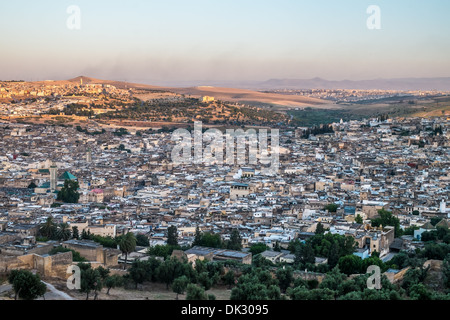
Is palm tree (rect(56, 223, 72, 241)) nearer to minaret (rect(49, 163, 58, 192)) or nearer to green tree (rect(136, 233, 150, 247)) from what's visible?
green tree (rect(136, 233, 150, 247))

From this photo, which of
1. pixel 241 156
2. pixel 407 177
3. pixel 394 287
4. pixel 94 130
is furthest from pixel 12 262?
pixel 94 130

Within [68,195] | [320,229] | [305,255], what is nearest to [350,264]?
[305,255]

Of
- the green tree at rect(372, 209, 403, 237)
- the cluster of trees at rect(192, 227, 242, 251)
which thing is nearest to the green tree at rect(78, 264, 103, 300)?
the cluster of trees at rect(192, 227, 242, 251)

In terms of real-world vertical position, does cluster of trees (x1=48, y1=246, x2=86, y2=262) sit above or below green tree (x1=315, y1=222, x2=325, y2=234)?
above

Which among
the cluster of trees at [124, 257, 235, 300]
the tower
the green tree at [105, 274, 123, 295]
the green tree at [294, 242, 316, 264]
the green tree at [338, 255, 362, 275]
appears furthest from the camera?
the tower

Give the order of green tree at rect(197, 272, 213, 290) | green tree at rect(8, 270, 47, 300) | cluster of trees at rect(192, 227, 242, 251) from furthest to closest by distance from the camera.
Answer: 1. cluster of trees at rect(192, 227, 242, 251)
2. green tree at rect(197, 272, 213, 290)
3. green tree at rect(8, 270, 47, 300)

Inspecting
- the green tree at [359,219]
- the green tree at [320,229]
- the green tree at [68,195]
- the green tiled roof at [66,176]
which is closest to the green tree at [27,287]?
the green tree at [320,229]
